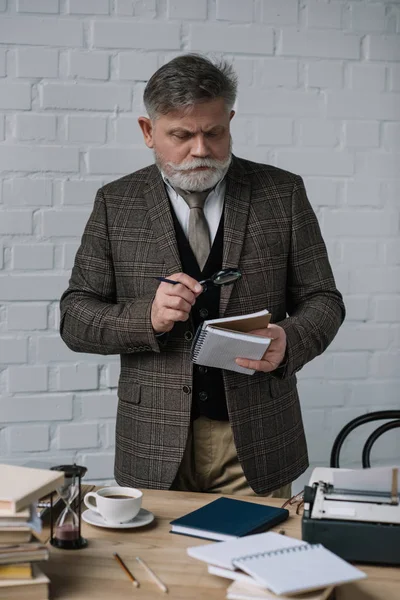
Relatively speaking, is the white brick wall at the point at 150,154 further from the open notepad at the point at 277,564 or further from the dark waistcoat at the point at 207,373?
the open notepad at the point at 277,564

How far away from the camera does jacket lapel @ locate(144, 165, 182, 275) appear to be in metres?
2.14

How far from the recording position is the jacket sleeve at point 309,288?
214 cm

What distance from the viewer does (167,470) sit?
2.12 metres

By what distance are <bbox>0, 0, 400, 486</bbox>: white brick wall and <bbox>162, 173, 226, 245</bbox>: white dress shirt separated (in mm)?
621

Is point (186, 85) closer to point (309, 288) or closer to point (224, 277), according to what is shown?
point (224, 277)

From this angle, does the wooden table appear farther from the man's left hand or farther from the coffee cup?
the man's left hand

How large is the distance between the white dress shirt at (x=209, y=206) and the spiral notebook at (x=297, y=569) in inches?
41.9

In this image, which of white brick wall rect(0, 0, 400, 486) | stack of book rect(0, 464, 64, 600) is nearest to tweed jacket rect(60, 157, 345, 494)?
white brick wall rect(0, 0, 400, 486)

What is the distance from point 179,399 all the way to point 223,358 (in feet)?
0.79

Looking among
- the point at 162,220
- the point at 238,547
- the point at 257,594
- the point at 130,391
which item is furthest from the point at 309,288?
the point at 257,594

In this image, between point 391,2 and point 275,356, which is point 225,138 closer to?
point 275,356

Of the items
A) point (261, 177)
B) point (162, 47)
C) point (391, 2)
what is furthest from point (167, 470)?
point (391, 2)

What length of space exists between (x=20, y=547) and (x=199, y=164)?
113cm

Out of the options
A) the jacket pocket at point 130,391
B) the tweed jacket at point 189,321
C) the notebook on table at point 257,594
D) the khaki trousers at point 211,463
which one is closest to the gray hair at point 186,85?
the tweed jacket at point 189,321
